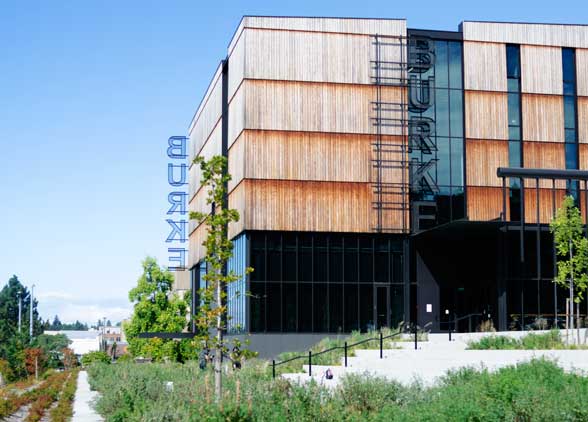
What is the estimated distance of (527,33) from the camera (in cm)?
5309

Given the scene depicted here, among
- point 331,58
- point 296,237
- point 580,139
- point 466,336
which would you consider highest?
point 331,58

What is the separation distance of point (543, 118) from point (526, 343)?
21.7 metres

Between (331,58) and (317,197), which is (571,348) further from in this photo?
(331,58)

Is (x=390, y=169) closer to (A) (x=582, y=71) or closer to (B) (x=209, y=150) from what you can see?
(A) (x=582, y=71)

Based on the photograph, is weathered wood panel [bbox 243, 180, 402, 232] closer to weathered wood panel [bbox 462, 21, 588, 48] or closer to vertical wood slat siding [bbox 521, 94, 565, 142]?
vertical wood slat siding [bbox 521, 94, 565, 142]

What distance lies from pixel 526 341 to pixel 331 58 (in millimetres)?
21626

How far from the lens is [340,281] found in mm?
50531

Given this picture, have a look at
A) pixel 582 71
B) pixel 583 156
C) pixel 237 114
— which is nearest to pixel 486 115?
pixel 583 156

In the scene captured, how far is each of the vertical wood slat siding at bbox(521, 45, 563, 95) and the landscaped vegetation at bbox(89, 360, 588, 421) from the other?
101 ft

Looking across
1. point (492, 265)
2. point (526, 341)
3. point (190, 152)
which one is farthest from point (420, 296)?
point (190, 152)

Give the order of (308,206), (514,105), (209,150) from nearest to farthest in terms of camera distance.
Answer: (308,206), (514,105), (209,150)

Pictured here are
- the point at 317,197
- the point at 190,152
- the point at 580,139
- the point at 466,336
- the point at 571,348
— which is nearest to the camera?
the point at 571,348

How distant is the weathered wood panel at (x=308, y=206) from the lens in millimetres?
49438

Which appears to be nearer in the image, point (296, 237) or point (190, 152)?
point (296, 237)
